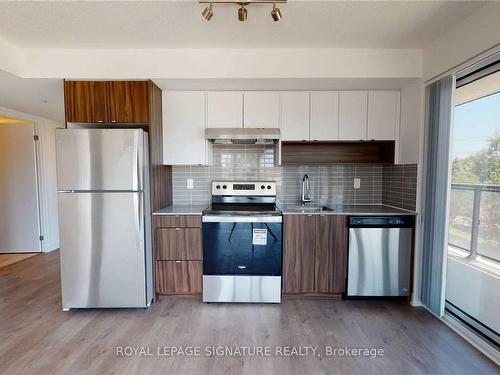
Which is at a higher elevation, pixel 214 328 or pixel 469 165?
pixel 469 165

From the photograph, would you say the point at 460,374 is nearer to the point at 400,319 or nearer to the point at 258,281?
the point at 400,319

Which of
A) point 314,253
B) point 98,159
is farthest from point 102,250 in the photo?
point 314,253

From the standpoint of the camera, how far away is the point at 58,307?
2.45 m

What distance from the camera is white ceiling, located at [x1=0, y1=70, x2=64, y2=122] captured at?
2.45 m

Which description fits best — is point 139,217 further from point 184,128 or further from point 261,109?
point 261,109

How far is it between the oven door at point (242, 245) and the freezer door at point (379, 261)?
2.44ft

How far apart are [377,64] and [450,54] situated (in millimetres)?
541

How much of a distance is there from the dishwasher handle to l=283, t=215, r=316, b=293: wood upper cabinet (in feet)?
1.33

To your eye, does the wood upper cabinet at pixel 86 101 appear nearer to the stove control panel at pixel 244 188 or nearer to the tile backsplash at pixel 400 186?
the stove control panel at pixel 244 188

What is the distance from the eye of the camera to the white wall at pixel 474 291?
201 cm

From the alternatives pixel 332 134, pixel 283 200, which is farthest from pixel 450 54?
pixel 283 200

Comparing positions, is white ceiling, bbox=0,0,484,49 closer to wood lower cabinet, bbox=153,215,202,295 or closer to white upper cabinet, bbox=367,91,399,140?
white upper cabinet, bbox=367,91,399,140

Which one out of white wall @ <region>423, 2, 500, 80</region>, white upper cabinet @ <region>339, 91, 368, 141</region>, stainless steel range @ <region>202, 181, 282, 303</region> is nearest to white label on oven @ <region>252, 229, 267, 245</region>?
stainless steel range @ <region>202, 181, 282, 303</region>

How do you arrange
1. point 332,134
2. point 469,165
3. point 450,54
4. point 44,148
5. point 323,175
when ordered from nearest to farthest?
point 450,54 → point 469,165 → point 332,134 → point 323,175 → point 44,148
